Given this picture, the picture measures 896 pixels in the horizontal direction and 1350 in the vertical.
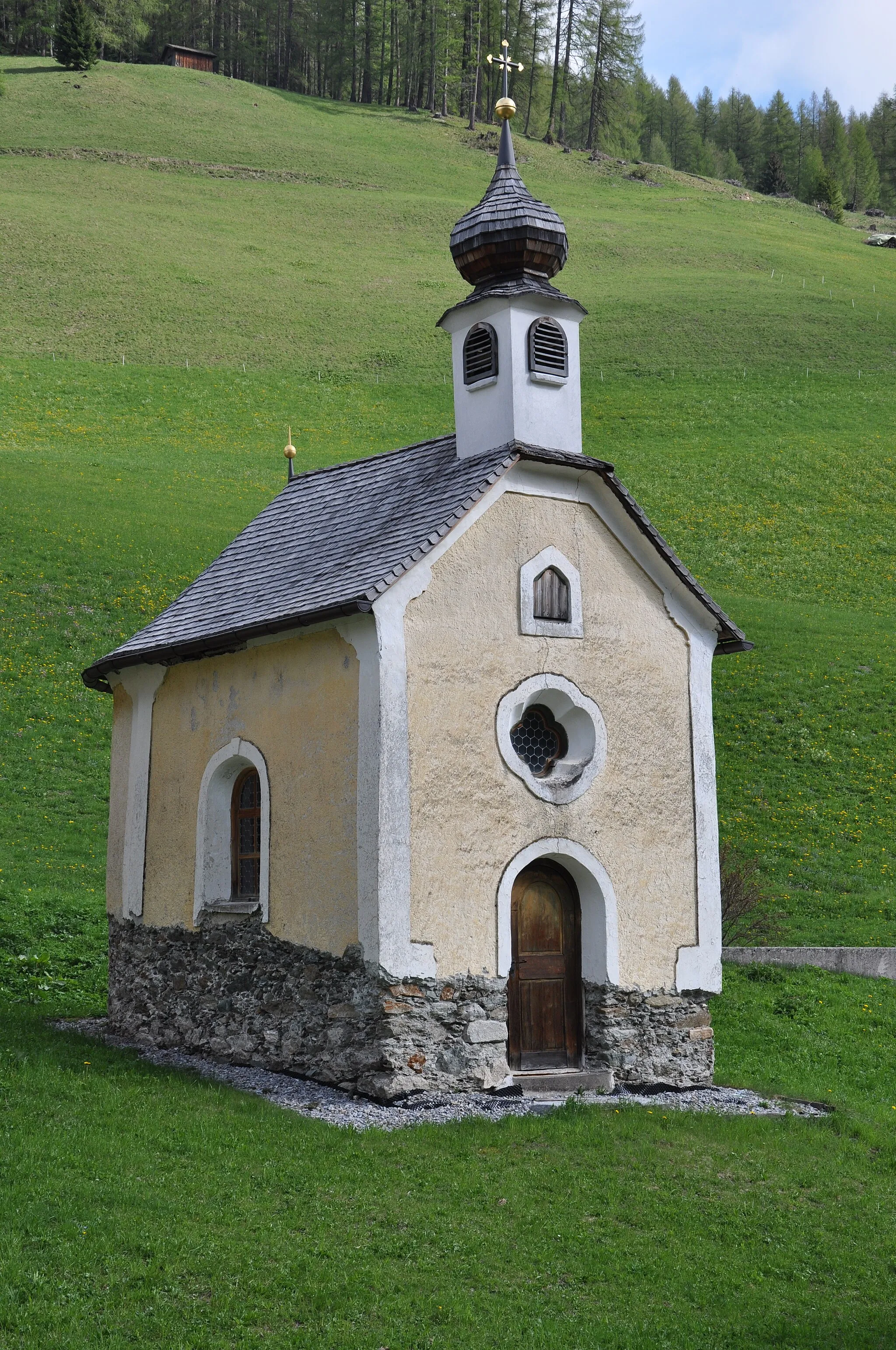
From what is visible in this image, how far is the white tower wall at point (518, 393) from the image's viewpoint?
14.6 m

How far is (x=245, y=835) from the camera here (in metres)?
14.9

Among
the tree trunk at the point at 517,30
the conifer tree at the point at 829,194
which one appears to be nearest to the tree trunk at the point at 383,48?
the tree trunk at the point at 517,30

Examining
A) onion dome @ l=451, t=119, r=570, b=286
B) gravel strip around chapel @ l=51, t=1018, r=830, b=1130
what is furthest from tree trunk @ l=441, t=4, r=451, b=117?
gravel strip around chapel @ l=51, t=1018, r=830, b=1130

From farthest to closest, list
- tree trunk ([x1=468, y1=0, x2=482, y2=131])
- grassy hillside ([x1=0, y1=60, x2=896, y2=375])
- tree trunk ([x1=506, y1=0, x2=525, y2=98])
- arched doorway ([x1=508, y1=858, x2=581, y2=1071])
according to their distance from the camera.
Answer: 1. tree trunk ([x1=468, y1=0, x2=482, y2=131])
2. tree trunk ([x1=506, y1=0, x2=525, y2=98])
3. grassy hillside ([x1=0, y1=60, x2=896, y2=375])
4. arched doorway ([x1=508, y1=858, x2=581, y2=1071])

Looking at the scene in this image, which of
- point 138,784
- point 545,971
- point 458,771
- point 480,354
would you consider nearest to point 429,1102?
point 545,971

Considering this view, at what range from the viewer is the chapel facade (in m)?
12.7

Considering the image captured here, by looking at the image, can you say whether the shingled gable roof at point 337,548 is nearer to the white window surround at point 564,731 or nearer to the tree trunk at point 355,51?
the white window surround at point 564,731

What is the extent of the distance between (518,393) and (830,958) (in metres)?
9.64

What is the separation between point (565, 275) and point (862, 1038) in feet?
189

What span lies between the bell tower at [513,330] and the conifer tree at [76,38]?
8953 cm

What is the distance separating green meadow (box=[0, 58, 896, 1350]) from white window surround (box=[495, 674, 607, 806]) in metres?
3.29

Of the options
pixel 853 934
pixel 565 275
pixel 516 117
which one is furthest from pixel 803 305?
pixel 853 934

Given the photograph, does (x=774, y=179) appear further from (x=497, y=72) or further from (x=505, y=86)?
(x=505, y=86)

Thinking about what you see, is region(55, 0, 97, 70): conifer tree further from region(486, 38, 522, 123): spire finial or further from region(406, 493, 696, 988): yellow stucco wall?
region(406, 493, 696, 988): yellow stucco wall
